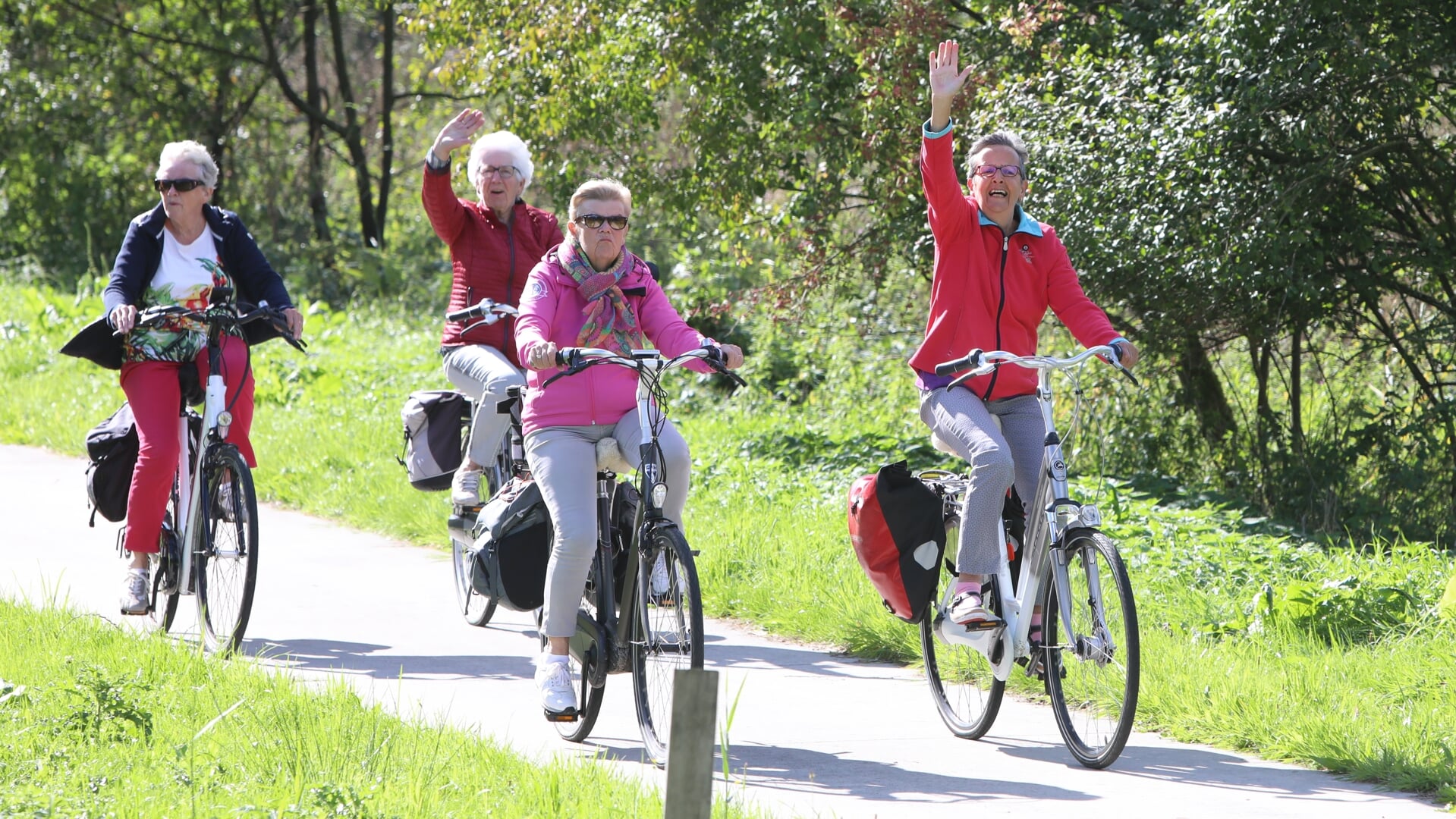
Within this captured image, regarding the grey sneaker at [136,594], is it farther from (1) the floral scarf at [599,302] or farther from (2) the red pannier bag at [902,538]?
(2) the red pannier bag at [902,538]

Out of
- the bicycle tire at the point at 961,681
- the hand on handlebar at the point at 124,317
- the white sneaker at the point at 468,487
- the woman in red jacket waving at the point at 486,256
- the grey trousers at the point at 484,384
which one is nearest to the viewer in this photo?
the bicycle tire at the point at 961,681

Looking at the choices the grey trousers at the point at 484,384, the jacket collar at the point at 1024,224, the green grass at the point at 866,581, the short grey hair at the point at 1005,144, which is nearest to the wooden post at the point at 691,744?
the green grass at the point at 866,581

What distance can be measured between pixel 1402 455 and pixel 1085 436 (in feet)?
7.15

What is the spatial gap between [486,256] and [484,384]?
0.63 metres

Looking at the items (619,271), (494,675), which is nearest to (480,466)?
(494,675)

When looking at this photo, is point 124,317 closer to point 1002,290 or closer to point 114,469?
point 114,469

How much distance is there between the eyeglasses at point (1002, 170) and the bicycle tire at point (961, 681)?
4.53 ft

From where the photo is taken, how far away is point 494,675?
6.36m

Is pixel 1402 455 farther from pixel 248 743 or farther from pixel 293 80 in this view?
pixel 293 80

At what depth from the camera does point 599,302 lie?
549 centimetres

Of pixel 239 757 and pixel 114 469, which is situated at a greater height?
pixel 114 469

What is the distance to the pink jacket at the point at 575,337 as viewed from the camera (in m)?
5.34

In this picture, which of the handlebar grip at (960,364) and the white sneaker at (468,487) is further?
the white sneaker at (468,487)

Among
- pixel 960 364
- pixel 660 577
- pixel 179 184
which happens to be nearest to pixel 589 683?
pixel 660 577
